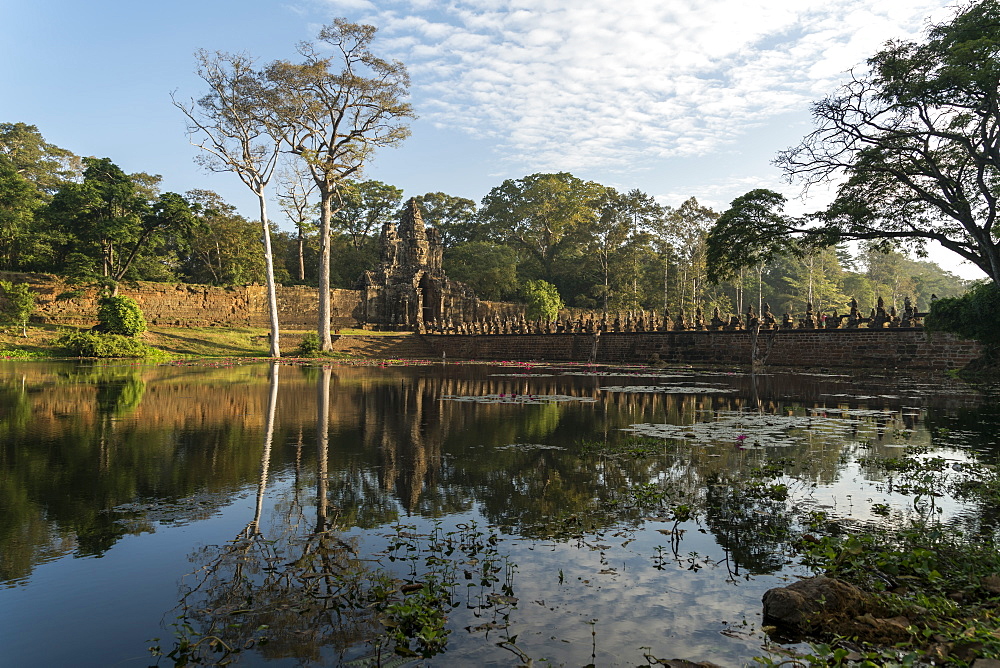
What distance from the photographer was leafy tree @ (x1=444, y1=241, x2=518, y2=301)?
5816 cm

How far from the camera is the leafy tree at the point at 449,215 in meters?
72.1

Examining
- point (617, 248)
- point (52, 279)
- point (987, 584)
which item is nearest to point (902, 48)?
point (987, 584)

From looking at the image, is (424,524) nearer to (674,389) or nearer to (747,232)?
(674,389)

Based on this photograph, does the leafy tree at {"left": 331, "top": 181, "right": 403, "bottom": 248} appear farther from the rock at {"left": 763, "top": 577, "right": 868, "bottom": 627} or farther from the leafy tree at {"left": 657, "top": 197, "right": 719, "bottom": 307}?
the rock at {"left": 763, "top": 577, "right": 868, "bottom": 627}

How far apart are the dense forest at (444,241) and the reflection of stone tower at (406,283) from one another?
20.2ft

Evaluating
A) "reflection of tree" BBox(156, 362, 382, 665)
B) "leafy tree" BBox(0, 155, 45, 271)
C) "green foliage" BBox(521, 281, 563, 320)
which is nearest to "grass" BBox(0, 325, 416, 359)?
"leafy tree" BBox(0, 155, 45, 271)

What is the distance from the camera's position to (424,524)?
4.02 metres

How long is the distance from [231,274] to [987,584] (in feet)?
170

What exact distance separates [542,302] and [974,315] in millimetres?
37801

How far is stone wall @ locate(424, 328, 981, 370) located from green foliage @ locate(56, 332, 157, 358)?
18.8 metres

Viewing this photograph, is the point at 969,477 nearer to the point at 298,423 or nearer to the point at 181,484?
the point at 181,484

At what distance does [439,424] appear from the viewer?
28.6ft

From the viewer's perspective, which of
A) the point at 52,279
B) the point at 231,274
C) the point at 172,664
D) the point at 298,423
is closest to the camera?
the point at 172,664

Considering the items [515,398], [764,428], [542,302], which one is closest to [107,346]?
[515,398]
